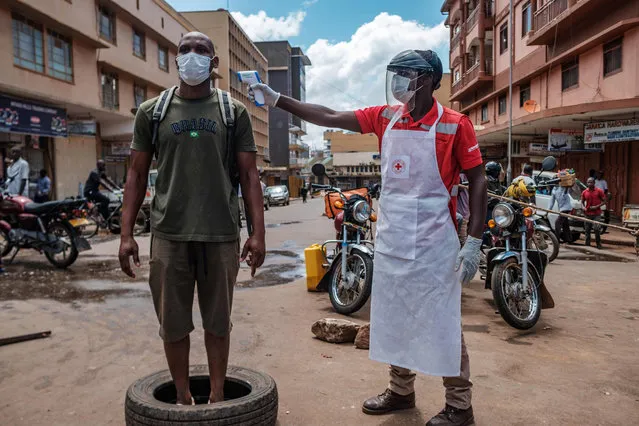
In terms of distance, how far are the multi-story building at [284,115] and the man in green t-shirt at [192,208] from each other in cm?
7449

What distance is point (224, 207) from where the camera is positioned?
263 centimetres

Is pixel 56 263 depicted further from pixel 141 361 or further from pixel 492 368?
pixel 492 368

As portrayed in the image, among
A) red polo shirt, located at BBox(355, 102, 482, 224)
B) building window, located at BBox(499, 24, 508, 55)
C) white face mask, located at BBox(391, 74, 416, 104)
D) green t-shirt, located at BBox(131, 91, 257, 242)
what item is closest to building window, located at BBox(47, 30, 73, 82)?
green t-shirt, located at BBox(131, 91, 257, 242)

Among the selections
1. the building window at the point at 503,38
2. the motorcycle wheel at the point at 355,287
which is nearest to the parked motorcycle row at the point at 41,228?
the motorcycle wheel at the point at 355,287

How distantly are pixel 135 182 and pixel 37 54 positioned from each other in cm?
1791

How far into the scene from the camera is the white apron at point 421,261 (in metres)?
2.85

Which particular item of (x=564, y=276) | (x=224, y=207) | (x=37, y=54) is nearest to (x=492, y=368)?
(x=224, y=207)

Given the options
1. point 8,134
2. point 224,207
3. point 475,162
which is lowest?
point 224,207

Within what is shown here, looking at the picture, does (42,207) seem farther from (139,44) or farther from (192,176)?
(139,44)

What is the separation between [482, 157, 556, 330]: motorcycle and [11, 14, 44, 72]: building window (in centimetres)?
1628

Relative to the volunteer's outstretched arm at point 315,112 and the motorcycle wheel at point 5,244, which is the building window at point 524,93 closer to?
A: the motorcycle wheel at point 5,244

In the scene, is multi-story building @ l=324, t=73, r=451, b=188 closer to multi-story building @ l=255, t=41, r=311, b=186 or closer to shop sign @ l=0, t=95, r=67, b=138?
multi-story building @ l=255, t=41, r=311, b=186

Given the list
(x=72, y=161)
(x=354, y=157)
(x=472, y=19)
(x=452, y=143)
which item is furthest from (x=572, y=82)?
(x=354, y=157)

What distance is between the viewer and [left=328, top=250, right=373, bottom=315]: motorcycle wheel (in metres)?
5.42
